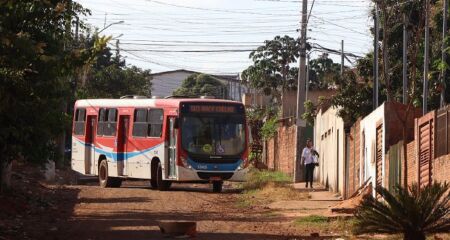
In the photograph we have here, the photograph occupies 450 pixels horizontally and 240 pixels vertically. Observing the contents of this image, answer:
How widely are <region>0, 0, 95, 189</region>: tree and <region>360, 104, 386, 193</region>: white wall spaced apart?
7.13 metres

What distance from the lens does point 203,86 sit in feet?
359

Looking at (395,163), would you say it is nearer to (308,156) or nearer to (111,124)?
(308,156)

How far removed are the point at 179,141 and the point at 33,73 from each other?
46.1 ft

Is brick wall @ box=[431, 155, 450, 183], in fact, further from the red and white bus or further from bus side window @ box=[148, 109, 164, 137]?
bus side window @ box=[148, 109, 164, 137]

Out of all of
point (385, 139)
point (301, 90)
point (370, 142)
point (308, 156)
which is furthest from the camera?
point (301, 90)

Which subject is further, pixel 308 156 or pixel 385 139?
pixel 308 156

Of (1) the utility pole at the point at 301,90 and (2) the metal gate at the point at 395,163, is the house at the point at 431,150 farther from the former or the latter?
(1) the utility pole at the point at 301,90

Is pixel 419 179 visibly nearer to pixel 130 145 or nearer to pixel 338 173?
pixel 338 173

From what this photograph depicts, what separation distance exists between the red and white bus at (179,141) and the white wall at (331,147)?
307 cm

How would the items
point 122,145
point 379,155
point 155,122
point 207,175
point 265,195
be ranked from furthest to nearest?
point 122,145, point 155,122, point 207,175, point 265,195, point 379,155

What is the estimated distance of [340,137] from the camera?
32.5 meters

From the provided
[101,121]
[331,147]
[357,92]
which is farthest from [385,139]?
[357,92]

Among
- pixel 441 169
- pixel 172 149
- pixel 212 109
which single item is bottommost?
pixel 441 169

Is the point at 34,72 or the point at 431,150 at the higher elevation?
the point at 34,72
